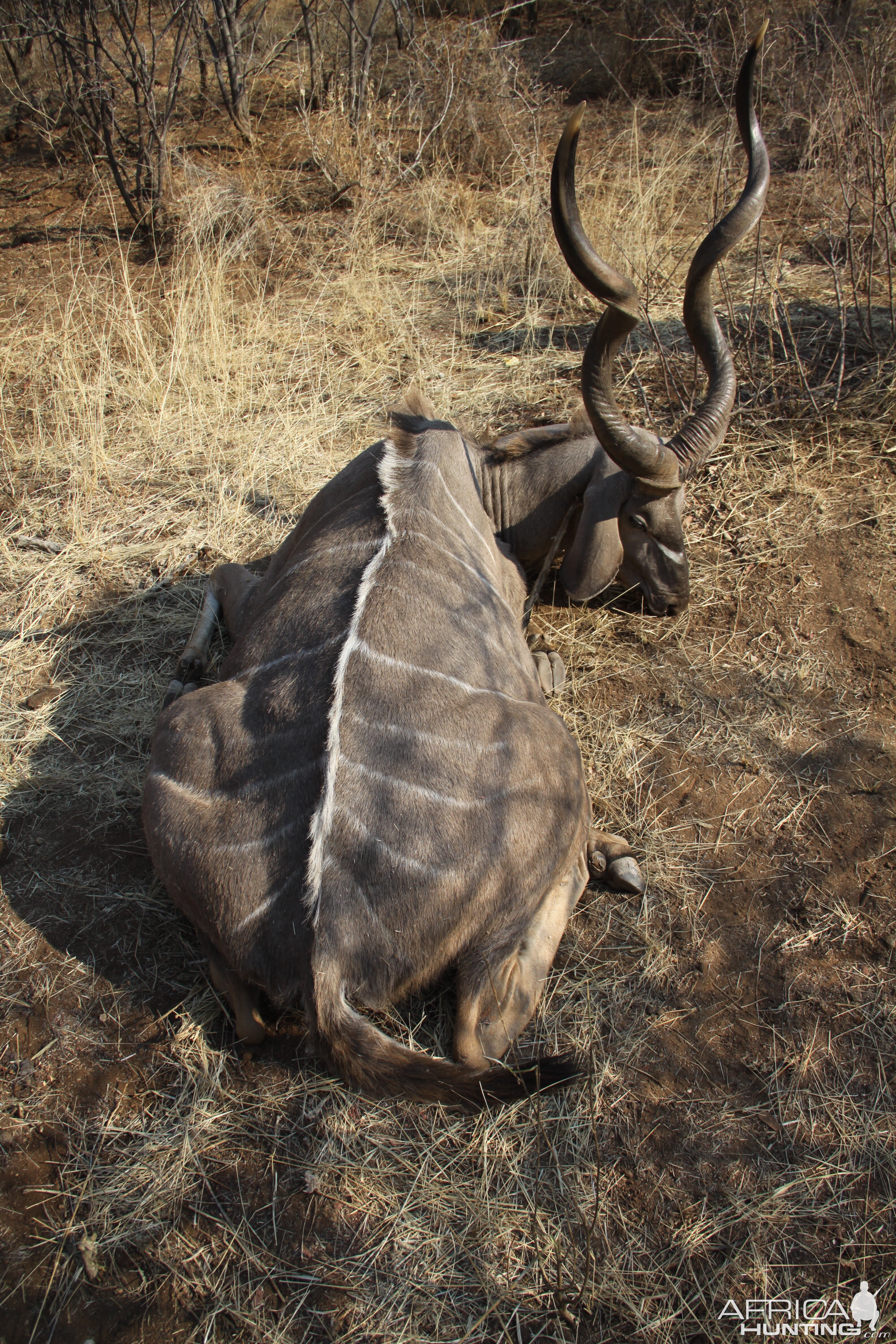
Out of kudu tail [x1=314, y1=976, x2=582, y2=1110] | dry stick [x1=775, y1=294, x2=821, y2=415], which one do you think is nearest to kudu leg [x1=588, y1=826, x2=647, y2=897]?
kudu tail [x1=314, y1=976, x2=582, y2=1110]

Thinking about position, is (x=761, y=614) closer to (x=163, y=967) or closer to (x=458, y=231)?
(x=163, y=967)

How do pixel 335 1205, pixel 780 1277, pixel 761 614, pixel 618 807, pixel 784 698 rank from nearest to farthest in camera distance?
pixel 780 1277, pixel 335 1205, pixel 618 807, pixel 784 698, pixel 761 614

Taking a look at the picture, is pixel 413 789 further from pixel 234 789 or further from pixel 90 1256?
pixel 90 1256

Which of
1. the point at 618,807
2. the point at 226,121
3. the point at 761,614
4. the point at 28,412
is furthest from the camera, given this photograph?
the point at 226,121

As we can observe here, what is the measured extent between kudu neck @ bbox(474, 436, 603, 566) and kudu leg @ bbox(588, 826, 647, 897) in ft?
4.68

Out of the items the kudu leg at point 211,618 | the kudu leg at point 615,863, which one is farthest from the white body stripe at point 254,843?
the kudu leg at point 211,618

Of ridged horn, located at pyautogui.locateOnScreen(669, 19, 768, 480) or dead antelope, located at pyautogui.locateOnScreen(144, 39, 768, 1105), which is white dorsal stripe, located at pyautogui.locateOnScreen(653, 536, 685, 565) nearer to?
ridged horn, located at pyautogui.locateOnScreen(669, 19, 768, 480)

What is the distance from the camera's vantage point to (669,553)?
12.5 feet

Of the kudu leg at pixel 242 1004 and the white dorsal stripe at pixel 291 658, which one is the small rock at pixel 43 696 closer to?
the white dorsal stripe at pixel 291 658

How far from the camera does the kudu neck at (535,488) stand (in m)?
3.83

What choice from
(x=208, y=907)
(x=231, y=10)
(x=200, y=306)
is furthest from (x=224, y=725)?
(x=231, y=10)

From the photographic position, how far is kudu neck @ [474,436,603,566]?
151 inches

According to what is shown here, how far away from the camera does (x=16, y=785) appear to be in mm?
3371

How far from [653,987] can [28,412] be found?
189 inches
